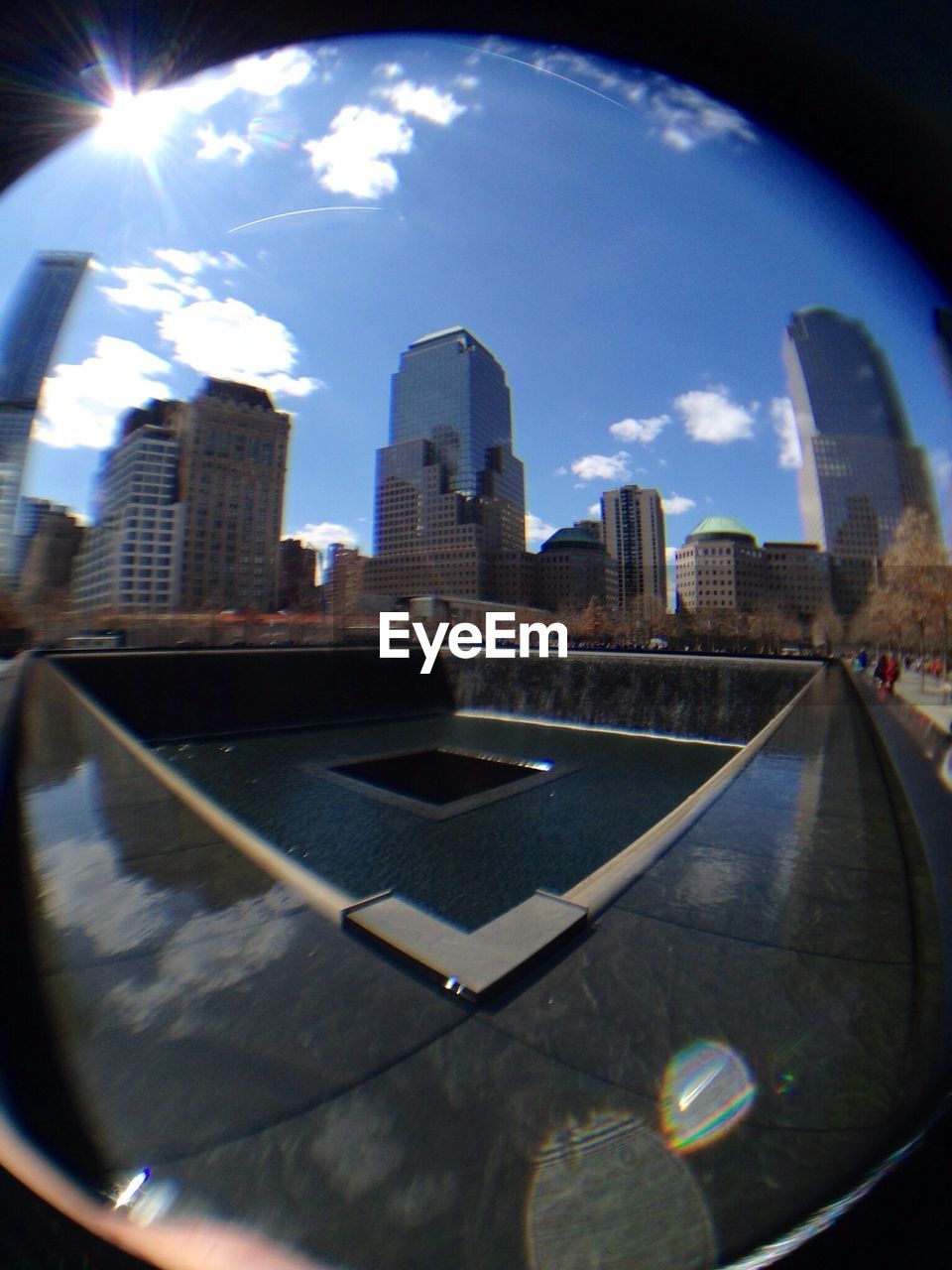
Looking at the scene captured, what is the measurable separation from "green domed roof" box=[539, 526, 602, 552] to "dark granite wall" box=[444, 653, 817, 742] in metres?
26.8

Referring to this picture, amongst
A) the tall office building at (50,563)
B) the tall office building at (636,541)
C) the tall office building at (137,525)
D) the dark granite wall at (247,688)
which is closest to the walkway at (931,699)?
the dark granite wall at (247,688)

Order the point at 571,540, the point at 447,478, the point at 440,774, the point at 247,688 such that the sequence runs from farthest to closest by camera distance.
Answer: the point at 571,540 < the point at 447,478 < the point at 247,688 < the point at 440,774

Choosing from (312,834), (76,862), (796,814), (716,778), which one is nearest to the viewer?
(76,862)

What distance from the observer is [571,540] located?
131 feet

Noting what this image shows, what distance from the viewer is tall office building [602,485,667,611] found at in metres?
31.5

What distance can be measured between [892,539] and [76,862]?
298cm

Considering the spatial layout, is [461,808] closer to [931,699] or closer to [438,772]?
[438,772]

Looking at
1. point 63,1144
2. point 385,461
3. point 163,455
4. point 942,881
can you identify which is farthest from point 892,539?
point 385,461

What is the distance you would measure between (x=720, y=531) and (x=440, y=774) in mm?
6633

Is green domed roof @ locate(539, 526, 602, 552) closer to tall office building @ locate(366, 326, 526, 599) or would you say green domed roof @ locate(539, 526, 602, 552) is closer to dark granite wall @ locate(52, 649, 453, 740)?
tall office building @ locate(366, 326, 526, 599)

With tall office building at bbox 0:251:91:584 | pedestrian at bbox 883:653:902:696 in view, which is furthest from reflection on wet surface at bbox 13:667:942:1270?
pedestrian at bbox 883:653:902:696

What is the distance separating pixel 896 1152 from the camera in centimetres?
72

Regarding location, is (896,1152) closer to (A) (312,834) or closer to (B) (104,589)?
(A) (312,834)

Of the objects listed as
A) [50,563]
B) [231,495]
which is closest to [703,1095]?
[50,563]
